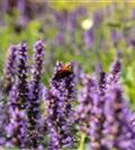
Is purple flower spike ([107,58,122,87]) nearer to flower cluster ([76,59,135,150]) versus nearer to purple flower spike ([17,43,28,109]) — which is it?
purple flower spike ([17,43,28,109])

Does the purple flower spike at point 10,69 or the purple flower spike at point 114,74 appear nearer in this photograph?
the purple flower spike at point 114,74

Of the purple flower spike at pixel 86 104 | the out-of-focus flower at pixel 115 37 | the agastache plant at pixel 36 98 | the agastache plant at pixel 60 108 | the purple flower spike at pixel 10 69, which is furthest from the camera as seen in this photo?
the out-of-focus flower at pixel 115 37

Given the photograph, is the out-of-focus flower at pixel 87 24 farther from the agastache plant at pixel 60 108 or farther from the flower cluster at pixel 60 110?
the agastache plant at pixel 60 108

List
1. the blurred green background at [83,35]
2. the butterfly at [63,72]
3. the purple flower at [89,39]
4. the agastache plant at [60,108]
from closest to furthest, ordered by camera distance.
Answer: the agastache plant at [60,108] < the butterfly at [63,72] < the blurred green background at [83,35] < the purple flower at [89,39]

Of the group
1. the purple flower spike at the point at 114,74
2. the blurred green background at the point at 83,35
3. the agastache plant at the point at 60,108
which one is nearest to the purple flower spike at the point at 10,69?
the agastache plant at the point at 60,108

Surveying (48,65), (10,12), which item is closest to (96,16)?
(10,12)

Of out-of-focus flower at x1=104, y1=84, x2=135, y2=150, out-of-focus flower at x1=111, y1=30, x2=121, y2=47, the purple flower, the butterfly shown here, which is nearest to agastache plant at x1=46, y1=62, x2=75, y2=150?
the butterfly

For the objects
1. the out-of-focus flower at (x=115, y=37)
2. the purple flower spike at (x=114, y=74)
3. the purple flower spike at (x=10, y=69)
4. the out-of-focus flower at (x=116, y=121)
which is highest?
the out-of-focus flower at (x=115, y=37)

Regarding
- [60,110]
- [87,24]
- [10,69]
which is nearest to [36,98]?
[10,69]
